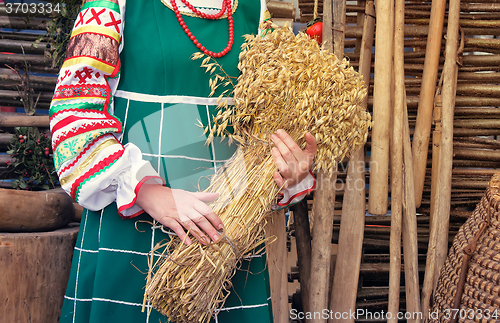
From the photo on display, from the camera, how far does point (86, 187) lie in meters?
0.83

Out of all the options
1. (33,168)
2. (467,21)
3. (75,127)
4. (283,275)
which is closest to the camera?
(75,127)

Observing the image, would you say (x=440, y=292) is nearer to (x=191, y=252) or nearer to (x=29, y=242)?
(x=191, y=252)

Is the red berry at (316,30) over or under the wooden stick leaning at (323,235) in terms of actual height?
over

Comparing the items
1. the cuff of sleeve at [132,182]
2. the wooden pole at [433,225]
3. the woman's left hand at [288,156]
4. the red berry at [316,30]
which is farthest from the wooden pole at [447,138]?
the cuff of sleeve at [132,182]

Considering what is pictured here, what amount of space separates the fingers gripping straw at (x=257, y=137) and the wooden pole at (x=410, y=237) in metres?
0.61

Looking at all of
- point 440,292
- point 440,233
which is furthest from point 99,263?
point 440,233

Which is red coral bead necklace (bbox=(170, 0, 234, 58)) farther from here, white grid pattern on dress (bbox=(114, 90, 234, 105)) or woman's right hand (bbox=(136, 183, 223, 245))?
woman's right hand (bbox=(136, 183, 223, 245))

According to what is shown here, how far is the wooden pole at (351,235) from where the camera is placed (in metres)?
1.52

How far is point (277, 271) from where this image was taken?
1574 millimetres

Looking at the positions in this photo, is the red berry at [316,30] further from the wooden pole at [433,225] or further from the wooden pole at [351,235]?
the wooden pole at [433,225]

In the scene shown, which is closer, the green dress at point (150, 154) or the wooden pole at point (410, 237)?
the green dress at point (150, 154)

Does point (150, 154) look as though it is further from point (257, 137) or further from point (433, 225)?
point (433, 225)

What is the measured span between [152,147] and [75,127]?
0.21 metres

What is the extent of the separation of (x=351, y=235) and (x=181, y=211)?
0.95 m
